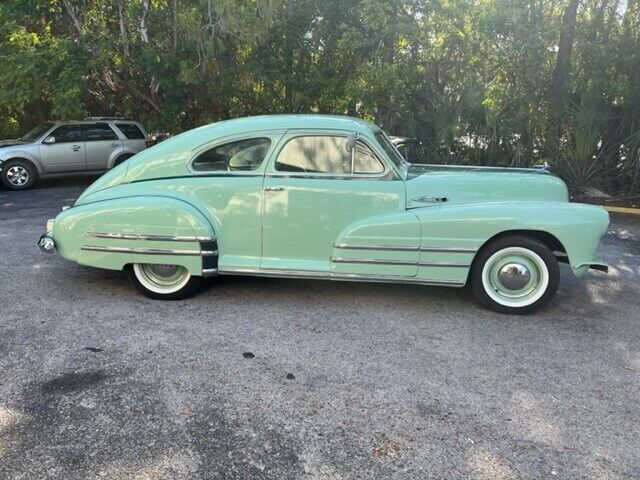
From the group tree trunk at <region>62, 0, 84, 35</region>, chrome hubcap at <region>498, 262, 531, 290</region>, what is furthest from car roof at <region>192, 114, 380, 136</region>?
tree trunk at <region>62, 0, 84, 35</region>

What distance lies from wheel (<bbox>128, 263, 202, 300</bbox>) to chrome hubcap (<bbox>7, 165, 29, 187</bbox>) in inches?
328

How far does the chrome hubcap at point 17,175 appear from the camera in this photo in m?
11.8

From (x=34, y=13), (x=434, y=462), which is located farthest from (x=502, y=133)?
(x=34, y=13)

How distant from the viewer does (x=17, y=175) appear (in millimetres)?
11836

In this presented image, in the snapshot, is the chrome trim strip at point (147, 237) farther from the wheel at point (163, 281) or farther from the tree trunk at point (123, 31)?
the tree trunk at point (123, 31)

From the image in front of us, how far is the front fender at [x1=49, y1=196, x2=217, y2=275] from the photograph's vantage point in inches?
192

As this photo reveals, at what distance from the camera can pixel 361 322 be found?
466 cm

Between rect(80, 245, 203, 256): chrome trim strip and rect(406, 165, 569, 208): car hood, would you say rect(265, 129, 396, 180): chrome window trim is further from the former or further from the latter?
rect(80, 245, 203, 256): chrome trim strip

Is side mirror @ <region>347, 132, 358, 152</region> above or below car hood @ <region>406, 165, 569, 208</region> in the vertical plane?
above

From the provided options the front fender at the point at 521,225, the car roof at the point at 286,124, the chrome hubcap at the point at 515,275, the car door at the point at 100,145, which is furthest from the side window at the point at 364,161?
the car door at the point at 100,145

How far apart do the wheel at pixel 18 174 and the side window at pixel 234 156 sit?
8.57 metres

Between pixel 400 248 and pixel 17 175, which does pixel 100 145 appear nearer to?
pixel 17 175

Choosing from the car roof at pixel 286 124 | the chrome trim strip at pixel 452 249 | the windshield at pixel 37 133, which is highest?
the car roof at pixel 286 124

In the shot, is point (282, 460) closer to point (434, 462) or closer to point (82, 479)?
point (434, 462)
